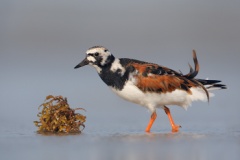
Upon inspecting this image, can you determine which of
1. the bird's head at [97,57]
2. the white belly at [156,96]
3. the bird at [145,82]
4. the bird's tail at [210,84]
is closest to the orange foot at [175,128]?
the bird at [145,82]

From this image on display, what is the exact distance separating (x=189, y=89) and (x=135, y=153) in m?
2.85

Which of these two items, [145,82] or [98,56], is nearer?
[145,82]

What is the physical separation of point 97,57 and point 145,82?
850 millimetres

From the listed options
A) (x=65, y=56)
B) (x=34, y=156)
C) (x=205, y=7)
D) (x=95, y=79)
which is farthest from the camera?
(x=205, y=7)

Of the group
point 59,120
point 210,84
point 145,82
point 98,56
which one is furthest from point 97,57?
point 210,84

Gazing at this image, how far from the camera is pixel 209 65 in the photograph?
21094 mm

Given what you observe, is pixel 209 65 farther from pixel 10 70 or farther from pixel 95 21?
pixel 95 21

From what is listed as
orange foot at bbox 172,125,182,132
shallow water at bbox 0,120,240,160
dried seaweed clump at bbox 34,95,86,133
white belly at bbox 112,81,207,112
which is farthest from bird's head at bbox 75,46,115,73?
orange foot at bbox 172,125,182,132

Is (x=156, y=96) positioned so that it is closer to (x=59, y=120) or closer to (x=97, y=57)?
(x=97, y=57)

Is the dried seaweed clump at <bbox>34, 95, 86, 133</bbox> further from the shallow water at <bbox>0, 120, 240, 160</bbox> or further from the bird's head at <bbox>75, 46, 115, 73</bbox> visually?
the bird's head at <bbox>75, 46, 115, 73</bbox>

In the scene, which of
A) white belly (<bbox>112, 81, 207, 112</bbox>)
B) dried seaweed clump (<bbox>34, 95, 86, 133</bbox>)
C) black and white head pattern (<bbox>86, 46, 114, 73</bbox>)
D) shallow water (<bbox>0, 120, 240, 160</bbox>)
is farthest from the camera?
black and white head pattern (<bbox>86, 46, 114, 73</bbox>)

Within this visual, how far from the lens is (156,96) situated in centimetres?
1163

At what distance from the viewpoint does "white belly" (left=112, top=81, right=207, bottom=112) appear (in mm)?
11469

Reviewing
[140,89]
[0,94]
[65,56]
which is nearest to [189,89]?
[140,89]
